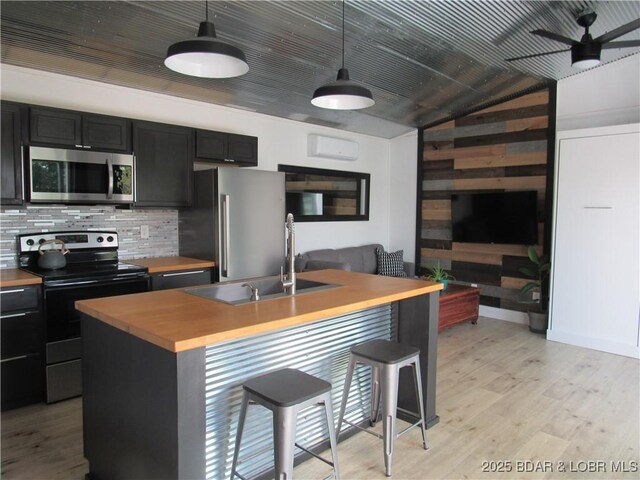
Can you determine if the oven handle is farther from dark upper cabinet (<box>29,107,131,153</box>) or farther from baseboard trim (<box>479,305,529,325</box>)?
baseboard trim (<box>479,305,529,325</box>)

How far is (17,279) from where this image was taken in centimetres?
291

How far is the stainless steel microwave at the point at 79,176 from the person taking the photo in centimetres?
318

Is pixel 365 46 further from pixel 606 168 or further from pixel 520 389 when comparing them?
pixel 520 389

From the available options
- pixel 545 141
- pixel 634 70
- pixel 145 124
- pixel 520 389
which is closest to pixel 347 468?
pixel 520 389

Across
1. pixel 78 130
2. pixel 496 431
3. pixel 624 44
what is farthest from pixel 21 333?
pixel 624 44

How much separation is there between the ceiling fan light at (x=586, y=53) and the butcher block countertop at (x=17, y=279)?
14.3 ft

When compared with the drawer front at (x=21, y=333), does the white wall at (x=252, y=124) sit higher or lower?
higher

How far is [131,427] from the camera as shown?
187cm

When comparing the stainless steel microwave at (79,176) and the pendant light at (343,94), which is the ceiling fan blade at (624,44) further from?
the stainless steel microwave at (79,176)

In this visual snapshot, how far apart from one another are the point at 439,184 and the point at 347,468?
182 inches

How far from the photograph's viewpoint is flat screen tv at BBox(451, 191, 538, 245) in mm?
5211

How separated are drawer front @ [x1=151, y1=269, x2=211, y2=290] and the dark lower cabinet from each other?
84 cm

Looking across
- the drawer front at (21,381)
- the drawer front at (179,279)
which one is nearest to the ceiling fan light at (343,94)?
the drawer front at (179,279)

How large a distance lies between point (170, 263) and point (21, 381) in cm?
135
